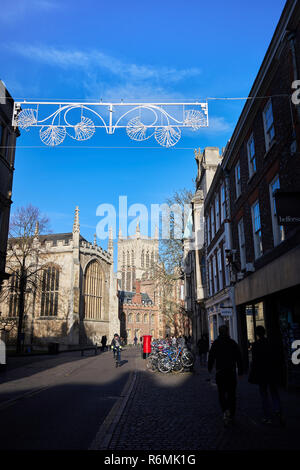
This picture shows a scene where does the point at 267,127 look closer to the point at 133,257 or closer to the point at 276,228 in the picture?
the point at 276,228

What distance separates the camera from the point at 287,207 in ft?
28.3

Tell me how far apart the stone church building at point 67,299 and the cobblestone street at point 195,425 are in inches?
1517

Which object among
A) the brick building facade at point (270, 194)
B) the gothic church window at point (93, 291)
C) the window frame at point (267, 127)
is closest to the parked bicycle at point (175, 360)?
the brick building facade at point (270, 194)

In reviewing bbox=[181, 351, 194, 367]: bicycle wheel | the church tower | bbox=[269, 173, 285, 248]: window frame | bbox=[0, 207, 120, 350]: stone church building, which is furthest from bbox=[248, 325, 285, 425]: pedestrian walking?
the church tower

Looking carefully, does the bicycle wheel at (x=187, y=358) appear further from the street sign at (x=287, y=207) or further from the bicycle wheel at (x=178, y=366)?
the street sign at (x=287, y=207)

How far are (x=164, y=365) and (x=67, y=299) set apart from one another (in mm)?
36276

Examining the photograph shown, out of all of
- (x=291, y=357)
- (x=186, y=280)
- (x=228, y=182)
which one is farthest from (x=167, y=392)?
(x=186, y=280)

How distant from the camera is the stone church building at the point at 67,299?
48.7 metres

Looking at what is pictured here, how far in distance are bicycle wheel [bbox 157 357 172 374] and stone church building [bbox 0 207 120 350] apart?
106ft

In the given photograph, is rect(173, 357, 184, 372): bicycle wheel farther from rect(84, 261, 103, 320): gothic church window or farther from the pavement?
rect(84, 261, 103, 320): gothic church window

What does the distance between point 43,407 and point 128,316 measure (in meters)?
75.5

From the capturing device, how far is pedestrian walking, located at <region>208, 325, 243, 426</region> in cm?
648
